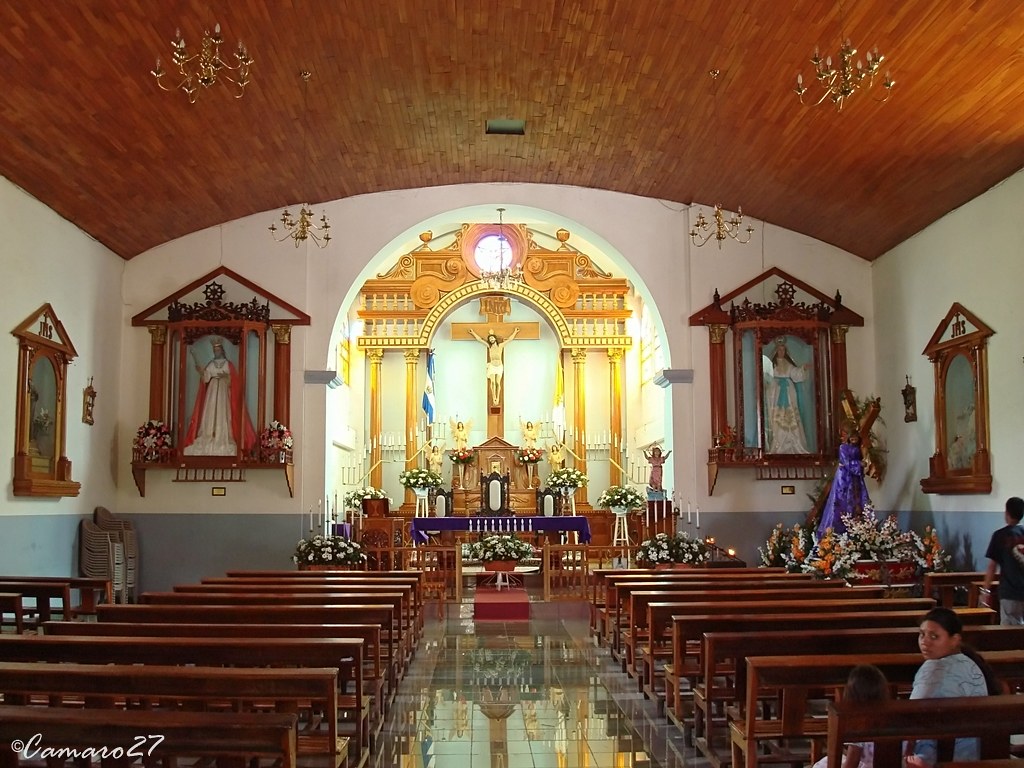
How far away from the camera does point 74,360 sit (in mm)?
11938

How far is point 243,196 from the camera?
511 inches

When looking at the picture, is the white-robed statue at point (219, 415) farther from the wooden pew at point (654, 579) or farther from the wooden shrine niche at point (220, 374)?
the wooden pew at point (654, 579)

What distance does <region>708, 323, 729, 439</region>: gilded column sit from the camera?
13523mm

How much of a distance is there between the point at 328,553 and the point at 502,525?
3.43 metres

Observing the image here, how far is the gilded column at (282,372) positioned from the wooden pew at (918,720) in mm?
10812

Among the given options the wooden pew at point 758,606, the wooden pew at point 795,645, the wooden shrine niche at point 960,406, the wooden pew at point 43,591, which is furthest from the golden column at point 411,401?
the wooden pew at point 795,645

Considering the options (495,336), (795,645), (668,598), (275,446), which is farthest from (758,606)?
(495,336)

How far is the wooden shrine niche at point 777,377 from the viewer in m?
13.4

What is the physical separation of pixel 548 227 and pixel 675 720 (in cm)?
1548

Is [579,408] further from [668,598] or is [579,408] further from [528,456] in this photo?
[668,598]

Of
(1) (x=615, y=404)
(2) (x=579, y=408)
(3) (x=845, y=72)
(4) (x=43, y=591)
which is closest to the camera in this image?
(3) (x=845, y=72)

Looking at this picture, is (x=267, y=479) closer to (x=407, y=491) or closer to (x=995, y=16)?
(x=407, y=491)

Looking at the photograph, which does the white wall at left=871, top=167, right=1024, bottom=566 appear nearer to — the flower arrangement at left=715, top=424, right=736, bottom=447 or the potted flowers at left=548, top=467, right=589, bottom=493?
the flower arrangement at left=715, top=424, right=736, bottom=447

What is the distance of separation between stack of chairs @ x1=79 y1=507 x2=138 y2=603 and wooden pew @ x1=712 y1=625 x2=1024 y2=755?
8.33 m
